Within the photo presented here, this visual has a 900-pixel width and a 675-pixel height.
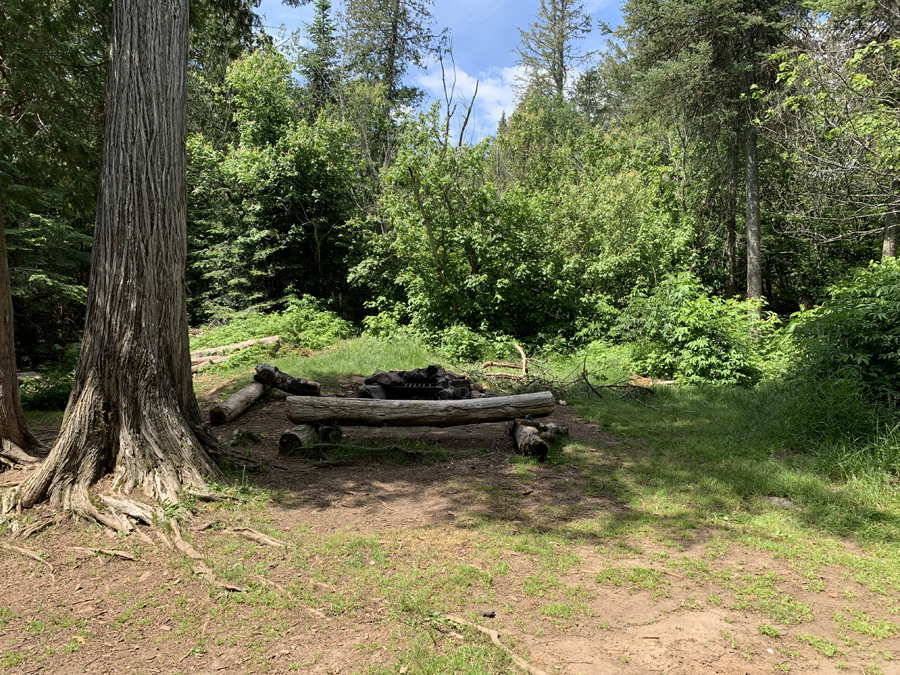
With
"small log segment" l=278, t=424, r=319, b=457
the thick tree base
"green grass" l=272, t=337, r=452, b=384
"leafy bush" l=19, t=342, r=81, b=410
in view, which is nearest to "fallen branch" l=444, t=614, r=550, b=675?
the thick tree base

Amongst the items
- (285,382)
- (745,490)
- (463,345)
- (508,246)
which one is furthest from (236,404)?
(508,246)

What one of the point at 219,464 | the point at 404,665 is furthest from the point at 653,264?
the point at 404,665

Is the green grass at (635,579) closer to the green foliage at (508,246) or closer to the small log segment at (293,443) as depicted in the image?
the small log segment at (293,443)

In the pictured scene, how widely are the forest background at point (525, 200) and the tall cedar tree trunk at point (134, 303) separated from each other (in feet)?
9.88

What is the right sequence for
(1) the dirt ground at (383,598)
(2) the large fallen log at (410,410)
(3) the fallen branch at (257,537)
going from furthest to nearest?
(2) the large fallen log at (410,410), (3) the fallen branch at (257,537), (1) the dirt ground at (383,598)

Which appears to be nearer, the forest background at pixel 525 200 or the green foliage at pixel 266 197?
the forest background at pixel 525 200

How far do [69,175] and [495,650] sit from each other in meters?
8.09

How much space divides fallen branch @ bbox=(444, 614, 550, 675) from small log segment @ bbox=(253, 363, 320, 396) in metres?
5.27

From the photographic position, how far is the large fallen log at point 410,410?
586cm

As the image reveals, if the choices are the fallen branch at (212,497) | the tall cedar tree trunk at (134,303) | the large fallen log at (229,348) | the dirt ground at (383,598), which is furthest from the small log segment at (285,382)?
the large fallen log at (229,348)

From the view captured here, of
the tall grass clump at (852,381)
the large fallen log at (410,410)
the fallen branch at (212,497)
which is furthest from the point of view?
the large fallen log at (410,410)

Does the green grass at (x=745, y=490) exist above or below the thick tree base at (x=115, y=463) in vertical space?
below

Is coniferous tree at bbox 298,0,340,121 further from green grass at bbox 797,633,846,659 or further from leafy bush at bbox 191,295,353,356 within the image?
green grass at bbox 797,633,846,659

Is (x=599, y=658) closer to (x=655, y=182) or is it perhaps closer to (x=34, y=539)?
(x=34, y=539)
